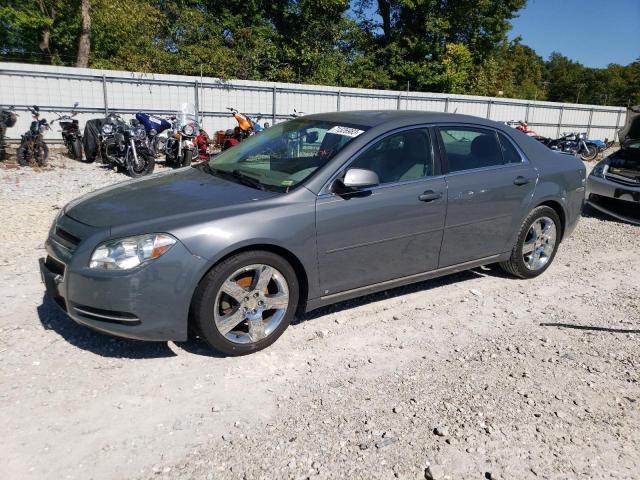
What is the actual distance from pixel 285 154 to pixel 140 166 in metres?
7.44

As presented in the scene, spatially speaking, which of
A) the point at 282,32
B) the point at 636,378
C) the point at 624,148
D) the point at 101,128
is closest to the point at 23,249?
the point at 636,378

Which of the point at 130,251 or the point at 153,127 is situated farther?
the point at 153,127

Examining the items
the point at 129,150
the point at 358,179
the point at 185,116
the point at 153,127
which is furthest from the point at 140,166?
the point at 358,179

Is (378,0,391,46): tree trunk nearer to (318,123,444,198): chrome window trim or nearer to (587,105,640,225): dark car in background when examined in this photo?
(587,105,640,225): dark car in background

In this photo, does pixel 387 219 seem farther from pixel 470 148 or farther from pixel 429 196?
pixel 470 148

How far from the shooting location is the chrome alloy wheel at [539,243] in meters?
5.28

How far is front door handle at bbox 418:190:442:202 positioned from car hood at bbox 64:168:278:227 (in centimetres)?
125

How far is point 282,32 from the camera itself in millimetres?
25750

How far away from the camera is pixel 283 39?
25.4 metres

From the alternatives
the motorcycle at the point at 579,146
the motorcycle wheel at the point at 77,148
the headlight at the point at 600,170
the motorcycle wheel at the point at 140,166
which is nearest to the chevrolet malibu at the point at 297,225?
the headlight at the point at 600,170

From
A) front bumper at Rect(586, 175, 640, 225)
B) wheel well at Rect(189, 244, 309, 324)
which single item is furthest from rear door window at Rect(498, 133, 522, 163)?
front bumper at Rect(586, 175, 640, 225)

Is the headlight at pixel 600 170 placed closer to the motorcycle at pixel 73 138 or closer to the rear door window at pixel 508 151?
the rear door window at pixel 508 151

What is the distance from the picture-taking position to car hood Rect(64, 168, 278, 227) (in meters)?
3.49

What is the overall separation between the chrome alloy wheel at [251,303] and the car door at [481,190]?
1598 millimetres
